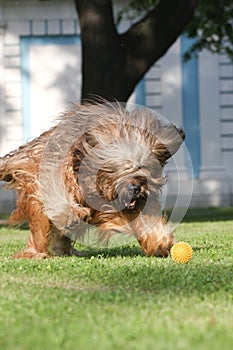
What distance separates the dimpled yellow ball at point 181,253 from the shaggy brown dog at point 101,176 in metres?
0.17

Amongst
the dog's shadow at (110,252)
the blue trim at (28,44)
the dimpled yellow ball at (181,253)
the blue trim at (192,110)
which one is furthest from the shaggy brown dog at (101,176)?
the blue trim at (28,44)

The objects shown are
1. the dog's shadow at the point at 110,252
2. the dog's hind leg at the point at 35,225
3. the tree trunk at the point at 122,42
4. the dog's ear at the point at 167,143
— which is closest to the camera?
the dog's ear at the point at 167,143

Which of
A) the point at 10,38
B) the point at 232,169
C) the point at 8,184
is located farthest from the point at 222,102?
the point at 8,184

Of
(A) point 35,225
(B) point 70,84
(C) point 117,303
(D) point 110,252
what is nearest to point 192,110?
(B) point 70,84

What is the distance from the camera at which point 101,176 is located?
6969mm

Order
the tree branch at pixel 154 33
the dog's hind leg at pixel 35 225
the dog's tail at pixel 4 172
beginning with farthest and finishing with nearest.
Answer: the tree branch at pixel 154 33
the dog's tail at pixel 4 172
the dog's hind leg at pixel 35 225

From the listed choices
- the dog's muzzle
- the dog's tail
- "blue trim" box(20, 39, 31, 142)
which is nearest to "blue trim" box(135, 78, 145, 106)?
"blue trim" box(20, 39, 31, 142)

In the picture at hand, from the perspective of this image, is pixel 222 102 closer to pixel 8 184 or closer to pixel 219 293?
pixel 8 184

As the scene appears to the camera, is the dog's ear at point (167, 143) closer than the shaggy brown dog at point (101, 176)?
No

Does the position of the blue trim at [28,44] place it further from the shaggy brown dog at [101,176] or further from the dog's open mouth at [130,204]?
the dog's open mouth at [130,204]

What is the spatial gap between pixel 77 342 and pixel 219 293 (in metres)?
1.48

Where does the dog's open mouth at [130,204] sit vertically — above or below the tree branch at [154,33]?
below

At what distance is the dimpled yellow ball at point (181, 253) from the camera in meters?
7.01

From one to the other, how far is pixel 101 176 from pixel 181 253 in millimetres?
781
